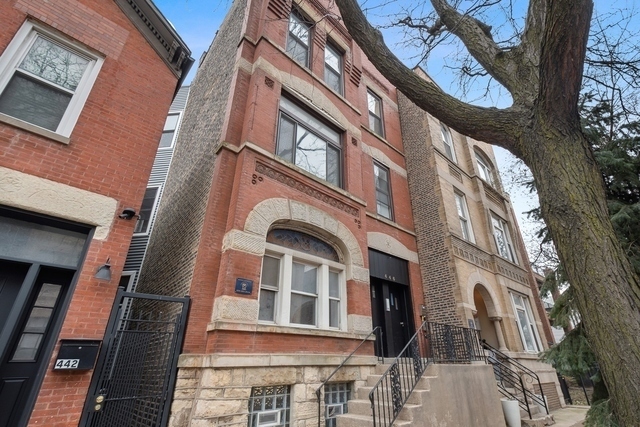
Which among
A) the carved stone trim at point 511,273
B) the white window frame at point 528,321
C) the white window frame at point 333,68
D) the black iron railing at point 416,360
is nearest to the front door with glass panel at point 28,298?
the black iron railing at point 416,360

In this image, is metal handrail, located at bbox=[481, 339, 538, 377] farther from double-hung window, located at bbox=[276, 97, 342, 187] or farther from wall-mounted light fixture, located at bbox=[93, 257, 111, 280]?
wall-mounted light fixture, located at bbox=[93, 257, 111, 280]

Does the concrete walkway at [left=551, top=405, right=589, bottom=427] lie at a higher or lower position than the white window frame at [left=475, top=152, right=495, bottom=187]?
lower

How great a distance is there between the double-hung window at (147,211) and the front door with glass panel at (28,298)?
6.36m

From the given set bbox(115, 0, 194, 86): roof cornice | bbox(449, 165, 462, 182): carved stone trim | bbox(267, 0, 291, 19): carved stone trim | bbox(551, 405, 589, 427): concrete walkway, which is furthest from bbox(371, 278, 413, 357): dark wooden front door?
bbox(267, 0, 291, 19): carved stone trim

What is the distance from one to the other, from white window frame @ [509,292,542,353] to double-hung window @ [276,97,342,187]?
329 inches

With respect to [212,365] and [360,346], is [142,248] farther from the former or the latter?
[360,346]

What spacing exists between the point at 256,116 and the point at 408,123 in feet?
27.5

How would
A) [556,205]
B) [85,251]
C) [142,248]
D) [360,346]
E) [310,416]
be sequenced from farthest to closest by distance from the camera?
[142,248] < [360,346] < [310,416] < [85,251] < [556,205]

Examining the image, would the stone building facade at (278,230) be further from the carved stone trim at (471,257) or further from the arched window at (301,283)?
the carved stone trim at (471,257)

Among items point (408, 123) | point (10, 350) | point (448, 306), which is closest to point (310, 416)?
point (10, 350)

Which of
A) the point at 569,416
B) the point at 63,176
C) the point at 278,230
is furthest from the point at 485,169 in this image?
the point at 63,176

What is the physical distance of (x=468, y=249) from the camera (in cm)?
1070

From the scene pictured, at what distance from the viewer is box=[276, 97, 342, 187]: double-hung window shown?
7887mm

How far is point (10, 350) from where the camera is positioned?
394 centimetres
